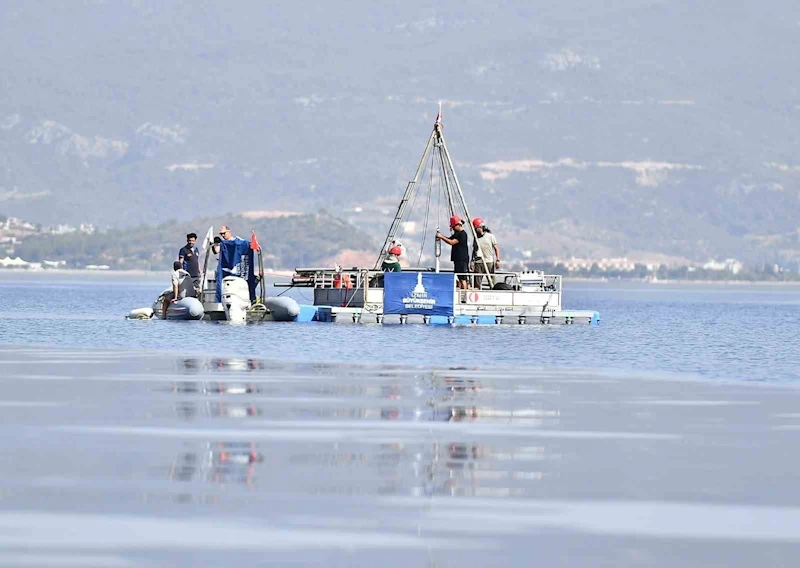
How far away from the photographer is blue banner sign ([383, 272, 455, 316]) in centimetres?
5325

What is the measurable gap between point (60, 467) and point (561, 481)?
4182mm

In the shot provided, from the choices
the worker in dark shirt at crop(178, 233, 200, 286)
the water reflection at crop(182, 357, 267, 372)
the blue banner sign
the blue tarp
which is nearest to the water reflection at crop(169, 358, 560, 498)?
the water reflection at crop(182, 357, 267, 372)

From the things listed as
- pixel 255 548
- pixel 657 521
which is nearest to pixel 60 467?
pixel 255 548

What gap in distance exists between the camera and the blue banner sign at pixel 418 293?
175 feet

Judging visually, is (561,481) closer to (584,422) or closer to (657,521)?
(657,521)

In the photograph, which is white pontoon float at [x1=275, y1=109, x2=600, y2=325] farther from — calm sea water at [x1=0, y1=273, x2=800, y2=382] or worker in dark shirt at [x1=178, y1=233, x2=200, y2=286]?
worker in dark shirt at [x1=178, y1=233, x2=200, y2=286]

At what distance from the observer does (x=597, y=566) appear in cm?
1280

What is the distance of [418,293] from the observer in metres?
Result: 53.6

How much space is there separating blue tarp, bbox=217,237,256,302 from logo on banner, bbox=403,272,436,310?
13.9 feet

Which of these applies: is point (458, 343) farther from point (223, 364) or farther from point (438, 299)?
point (438, 299)

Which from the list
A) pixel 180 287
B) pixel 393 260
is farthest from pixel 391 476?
pixel 393 260

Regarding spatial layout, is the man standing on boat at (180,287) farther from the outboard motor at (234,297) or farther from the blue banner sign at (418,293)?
the blue banner sign at (418,293)

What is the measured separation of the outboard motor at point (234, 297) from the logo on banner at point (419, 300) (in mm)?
4295

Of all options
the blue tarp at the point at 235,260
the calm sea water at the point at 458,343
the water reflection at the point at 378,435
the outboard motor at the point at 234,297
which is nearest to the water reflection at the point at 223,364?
the calm sea water at the point at 458,343
